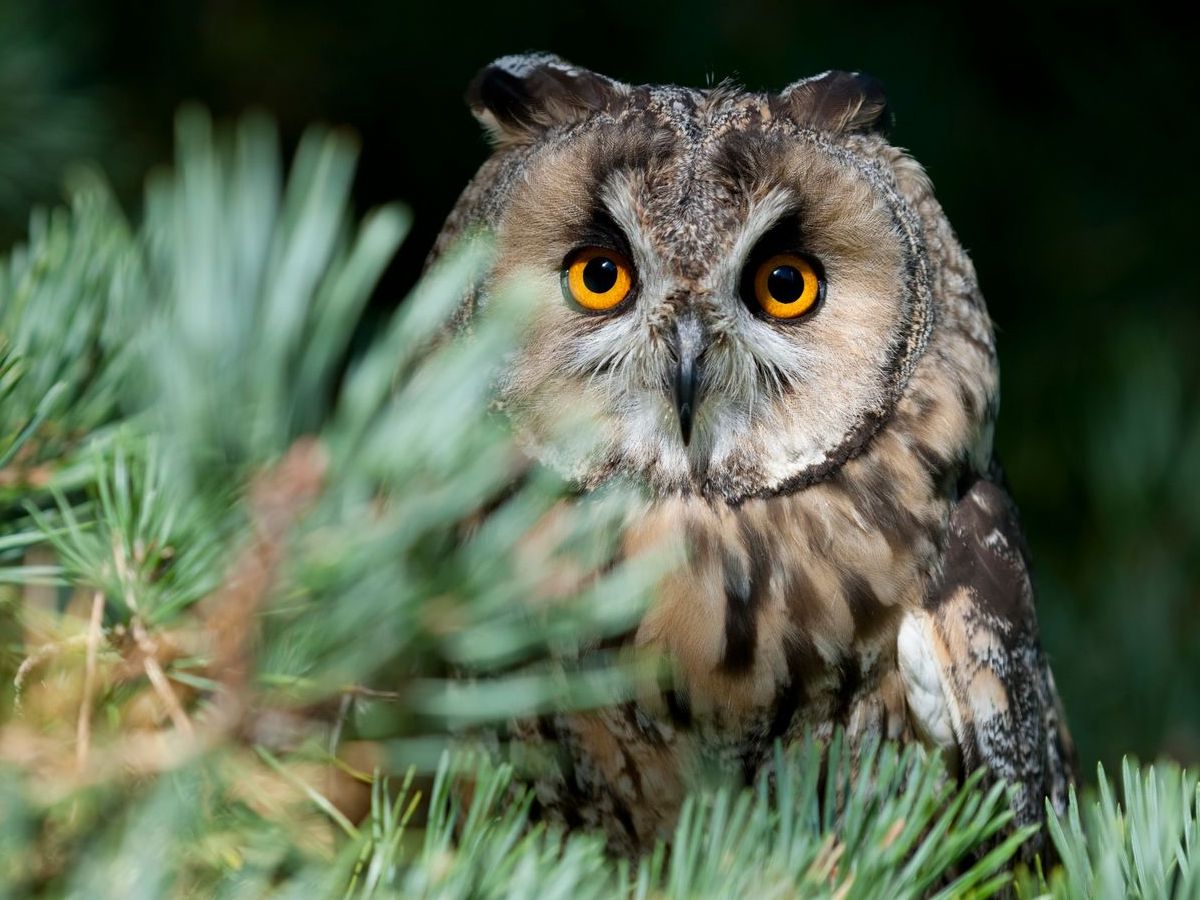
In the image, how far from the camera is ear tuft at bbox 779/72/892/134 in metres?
1.24

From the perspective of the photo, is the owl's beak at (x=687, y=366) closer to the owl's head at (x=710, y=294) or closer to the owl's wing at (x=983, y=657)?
the owl's head at (x=710, y=294)

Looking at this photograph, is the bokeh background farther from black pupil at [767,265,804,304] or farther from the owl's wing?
black pupil at [767,265,804,304]

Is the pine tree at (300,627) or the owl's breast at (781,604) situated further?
the owl's breast at (781,604)

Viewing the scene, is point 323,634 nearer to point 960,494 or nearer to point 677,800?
point 677,800

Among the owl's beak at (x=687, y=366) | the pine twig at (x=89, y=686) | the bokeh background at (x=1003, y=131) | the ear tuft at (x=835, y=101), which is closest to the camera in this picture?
the pine twig at (x=89, y=686)

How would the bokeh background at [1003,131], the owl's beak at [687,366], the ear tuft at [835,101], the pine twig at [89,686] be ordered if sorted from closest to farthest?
the pine twig at [89,686] < the owl's beak at [687,366] < the ear tuft at [835,101] < the bokeh background at [1003,131]

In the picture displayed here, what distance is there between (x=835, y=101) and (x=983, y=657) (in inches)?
21.9

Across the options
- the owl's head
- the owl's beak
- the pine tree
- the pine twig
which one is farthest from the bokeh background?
the pine twig

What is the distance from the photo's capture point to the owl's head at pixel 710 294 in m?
1.14

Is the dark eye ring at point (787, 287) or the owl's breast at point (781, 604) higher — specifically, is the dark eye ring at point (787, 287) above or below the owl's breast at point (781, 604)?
above

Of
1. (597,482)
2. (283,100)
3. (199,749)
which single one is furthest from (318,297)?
(283,100)

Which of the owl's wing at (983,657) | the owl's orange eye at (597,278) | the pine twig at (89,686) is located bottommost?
the owl's wing at (983,657)

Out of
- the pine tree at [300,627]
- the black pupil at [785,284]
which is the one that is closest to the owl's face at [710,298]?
the black pupil at [785,284]

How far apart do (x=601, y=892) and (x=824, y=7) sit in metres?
1.76
